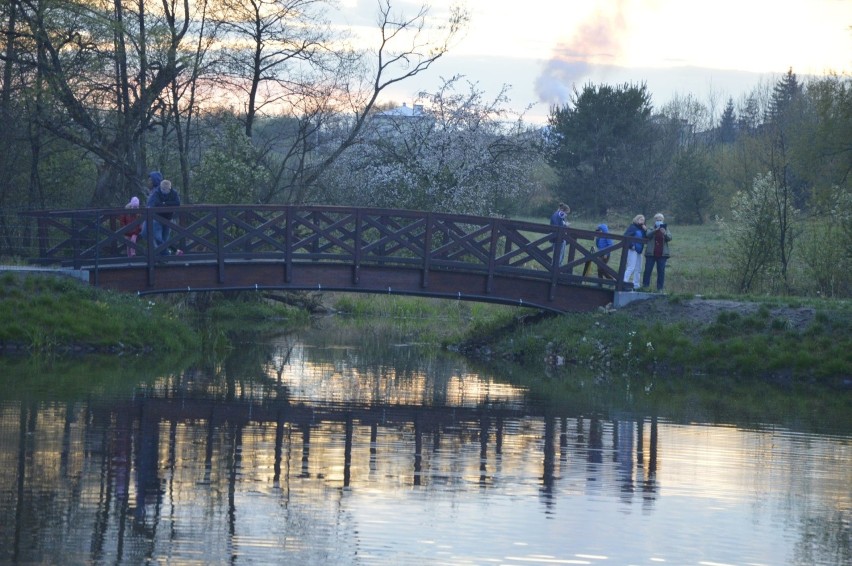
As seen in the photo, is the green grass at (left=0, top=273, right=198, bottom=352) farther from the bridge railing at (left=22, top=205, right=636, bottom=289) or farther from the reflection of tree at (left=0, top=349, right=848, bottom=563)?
the reflection of tree at (left=0, top=349, right=848, bottom=563)

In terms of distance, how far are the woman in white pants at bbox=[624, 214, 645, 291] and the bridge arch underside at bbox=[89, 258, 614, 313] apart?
64 centimetres

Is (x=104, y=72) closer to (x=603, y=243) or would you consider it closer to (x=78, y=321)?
(x=78, y=321)

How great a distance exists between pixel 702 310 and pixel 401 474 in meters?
15.5

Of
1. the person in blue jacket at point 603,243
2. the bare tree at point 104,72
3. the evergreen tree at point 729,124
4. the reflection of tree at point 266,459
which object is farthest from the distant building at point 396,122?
the evergreen tree at point 729,124

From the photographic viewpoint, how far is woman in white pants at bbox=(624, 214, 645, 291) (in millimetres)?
27391

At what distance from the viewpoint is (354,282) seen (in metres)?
25.7

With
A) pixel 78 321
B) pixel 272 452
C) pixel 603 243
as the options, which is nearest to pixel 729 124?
pixel 603 243

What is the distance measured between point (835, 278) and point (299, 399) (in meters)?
18.8

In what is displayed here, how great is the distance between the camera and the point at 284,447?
42.3 ft

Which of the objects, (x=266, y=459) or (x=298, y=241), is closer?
(x=266, y=459)

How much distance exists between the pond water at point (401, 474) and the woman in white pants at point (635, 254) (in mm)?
7910

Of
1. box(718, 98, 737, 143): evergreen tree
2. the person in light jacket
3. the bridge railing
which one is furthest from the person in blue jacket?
box(718, 98, 737, 143): evergreen tree

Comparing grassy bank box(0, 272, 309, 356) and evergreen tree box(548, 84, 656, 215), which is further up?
evergreen tree box(548, 84, 656, 215)

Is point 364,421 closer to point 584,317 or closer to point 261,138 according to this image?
point 584,317
